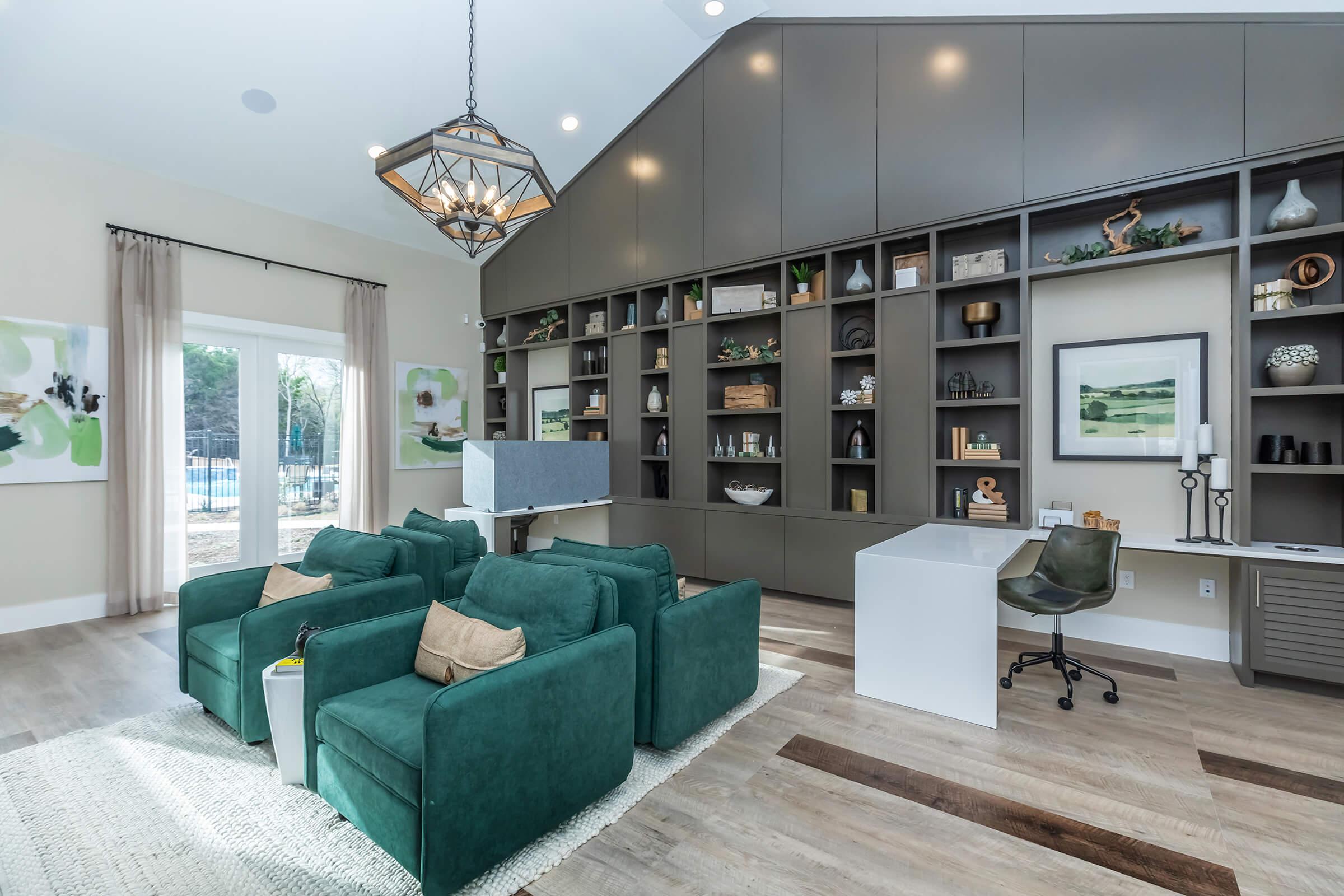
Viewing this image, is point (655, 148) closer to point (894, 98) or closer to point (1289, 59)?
point (894, 98)

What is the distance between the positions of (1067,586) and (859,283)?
96.5 inches

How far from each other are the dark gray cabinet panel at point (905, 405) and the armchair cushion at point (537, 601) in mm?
2826

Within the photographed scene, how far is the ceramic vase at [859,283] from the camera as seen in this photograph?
A: 179 inches

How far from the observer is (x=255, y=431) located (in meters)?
5.31

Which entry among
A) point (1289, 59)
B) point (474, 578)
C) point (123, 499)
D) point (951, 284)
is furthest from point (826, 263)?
point (123, 499)

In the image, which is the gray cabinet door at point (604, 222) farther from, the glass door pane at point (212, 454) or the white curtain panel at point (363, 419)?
the glass door pane at point (212, 454)

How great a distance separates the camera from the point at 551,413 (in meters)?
6.75

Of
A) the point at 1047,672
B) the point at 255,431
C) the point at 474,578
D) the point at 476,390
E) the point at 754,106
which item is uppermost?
the point at 754,106

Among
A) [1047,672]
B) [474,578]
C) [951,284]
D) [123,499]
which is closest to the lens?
[474,578]

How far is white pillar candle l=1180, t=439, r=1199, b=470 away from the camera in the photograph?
337 cm

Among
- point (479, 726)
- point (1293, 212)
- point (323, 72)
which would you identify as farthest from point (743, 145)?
point (479, 726)

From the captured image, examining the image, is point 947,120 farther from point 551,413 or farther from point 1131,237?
point 551,413

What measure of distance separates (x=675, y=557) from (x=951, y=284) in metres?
3.13

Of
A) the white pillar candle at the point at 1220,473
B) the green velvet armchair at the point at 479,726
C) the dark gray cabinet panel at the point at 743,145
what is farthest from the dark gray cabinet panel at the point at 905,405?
the green velvet armchair at the point at 479,726
